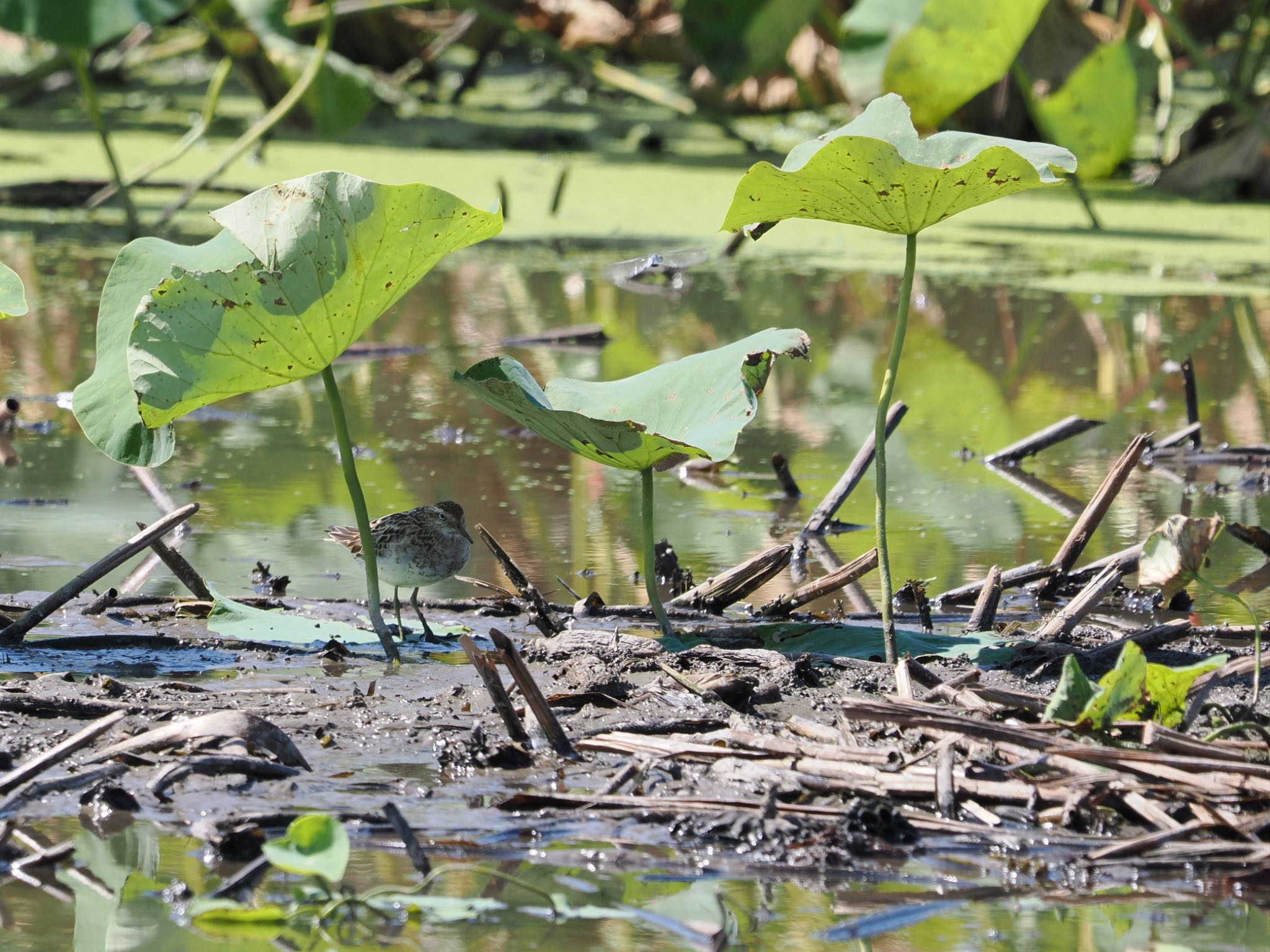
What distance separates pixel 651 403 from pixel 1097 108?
609cm

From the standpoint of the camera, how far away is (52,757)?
6.23 feet

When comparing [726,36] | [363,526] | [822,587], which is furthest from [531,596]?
[726,36]

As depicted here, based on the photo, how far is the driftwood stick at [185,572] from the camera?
8.75 feet

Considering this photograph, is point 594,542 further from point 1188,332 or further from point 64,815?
point 1188,332

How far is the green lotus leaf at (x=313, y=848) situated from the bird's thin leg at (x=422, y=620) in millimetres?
920

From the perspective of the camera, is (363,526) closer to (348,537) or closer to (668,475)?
(348,537)

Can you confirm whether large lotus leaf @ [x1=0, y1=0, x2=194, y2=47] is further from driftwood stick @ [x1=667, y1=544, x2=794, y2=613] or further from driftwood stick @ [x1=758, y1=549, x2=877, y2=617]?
driftwood stick @ [x1=758, y1=549, x2=877, y2=617]

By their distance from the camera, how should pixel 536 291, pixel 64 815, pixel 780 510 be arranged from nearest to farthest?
pixel 64 815
pixel 780 510
pixel 536 291

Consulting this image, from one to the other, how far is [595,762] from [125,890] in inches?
22.4

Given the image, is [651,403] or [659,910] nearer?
[659,910]

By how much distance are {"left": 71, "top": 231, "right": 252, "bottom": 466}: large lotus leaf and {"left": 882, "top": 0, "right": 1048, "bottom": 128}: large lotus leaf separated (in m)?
4.43

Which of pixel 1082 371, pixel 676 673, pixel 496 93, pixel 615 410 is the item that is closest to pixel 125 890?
pixel 676 673

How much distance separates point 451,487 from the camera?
3.63 meters

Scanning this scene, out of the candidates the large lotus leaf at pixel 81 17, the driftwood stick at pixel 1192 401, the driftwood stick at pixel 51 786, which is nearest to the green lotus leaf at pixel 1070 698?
the driftwood stick at pixel 51 786
